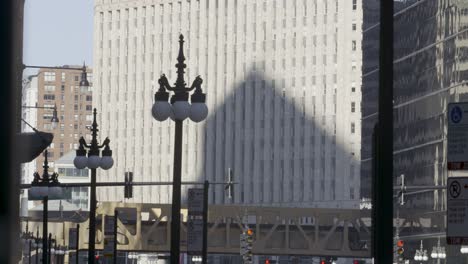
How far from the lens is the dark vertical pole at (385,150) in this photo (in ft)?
49.7

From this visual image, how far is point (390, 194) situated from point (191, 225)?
1767cm

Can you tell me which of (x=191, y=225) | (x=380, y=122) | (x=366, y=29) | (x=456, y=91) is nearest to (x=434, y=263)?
(x=456, y=91)

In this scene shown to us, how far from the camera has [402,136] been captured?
17062 centimetres

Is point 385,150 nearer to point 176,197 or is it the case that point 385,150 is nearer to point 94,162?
point 176,197

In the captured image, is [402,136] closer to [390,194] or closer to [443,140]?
[443,140]

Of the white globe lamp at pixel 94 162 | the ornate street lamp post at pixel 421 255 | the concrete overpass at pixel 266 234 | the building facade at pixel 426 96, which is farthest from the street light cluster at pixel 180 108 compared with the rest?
the concrete overpass at pixel 266 234

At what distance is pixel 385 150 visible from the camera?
1551 cm

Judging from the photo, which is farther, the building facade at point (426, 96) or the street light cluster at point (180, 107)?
the building facade at point (426, 96)

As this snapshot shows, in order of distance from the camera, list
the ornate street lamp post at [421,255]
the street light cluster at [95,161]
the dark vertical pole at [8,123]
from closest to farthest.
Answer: the dark vertical pole at [8,123] → the street light cluster at [95,161] → the ornate street lamp post at [421,255]

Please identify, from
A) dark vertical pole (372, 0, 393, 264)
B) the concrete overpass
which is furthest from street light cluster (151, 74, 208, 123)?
the concrete overpass

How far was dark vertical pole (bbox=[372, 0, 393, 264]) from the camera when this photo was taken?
49.7 feet

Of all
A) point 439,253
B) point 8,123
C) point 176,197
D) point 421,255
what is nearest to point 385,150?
point 8,123

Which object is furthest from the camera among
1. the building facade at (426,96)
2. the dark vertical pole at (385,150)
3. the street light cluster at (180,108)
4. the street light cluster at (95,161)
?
the building facade at (426,96)

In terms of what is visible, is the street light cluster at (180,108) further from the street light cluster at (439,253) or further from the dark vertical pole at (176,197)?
the street light cluster at (439,253)
